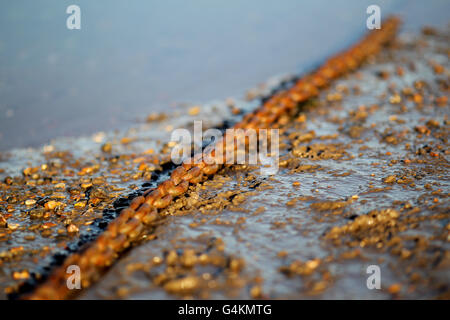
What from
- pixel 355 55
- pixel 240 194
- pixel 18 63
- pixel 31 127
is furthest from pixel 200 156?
pixel 18 63

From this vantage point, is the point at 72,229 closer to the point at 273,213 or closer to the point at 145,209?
the point at 145,209

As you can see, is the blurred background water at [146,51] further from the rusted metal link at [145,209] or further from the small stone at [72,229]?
the small stone at [72,229]

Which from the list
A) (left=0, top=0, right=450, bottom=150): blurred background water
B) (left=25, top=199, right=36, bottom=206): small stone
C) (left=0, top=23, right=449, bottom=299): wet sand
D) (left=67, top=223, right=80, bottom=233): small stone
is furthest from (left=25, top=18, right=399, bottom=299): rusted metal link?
(left=0, top=0, right=450, bottom=150): blurred background water

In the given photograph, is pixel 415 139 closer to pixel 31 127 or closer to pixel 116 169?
pixel 116 169

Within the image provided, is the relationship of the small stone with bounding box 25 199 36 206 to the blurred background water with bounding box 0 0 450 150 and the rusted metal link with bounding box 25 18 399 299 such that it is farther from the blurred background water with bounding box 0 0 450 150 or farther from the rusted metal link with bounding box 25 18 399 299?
the blurred background water with bounding box 0 0 450 150

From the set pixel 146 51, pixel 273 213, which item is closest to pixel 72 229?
pixel 273 213

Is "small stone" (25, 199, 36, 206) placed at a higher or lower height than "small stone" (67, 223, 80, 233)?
higher

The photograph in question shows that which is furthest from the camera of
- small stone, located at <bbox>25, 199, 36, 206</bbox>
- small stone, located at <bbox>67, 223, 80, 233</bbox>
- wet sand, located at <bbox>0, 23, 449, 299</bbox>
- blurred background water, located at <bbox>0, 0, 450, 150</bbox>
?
blurred background water, located at <bbox>0, 0, 450, 150</bbox>

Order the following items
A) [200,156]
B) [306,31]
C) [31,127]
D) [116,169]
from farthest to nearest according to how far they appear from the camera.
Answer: [306,31] < [31,127] < [116,169] < [200,156]
